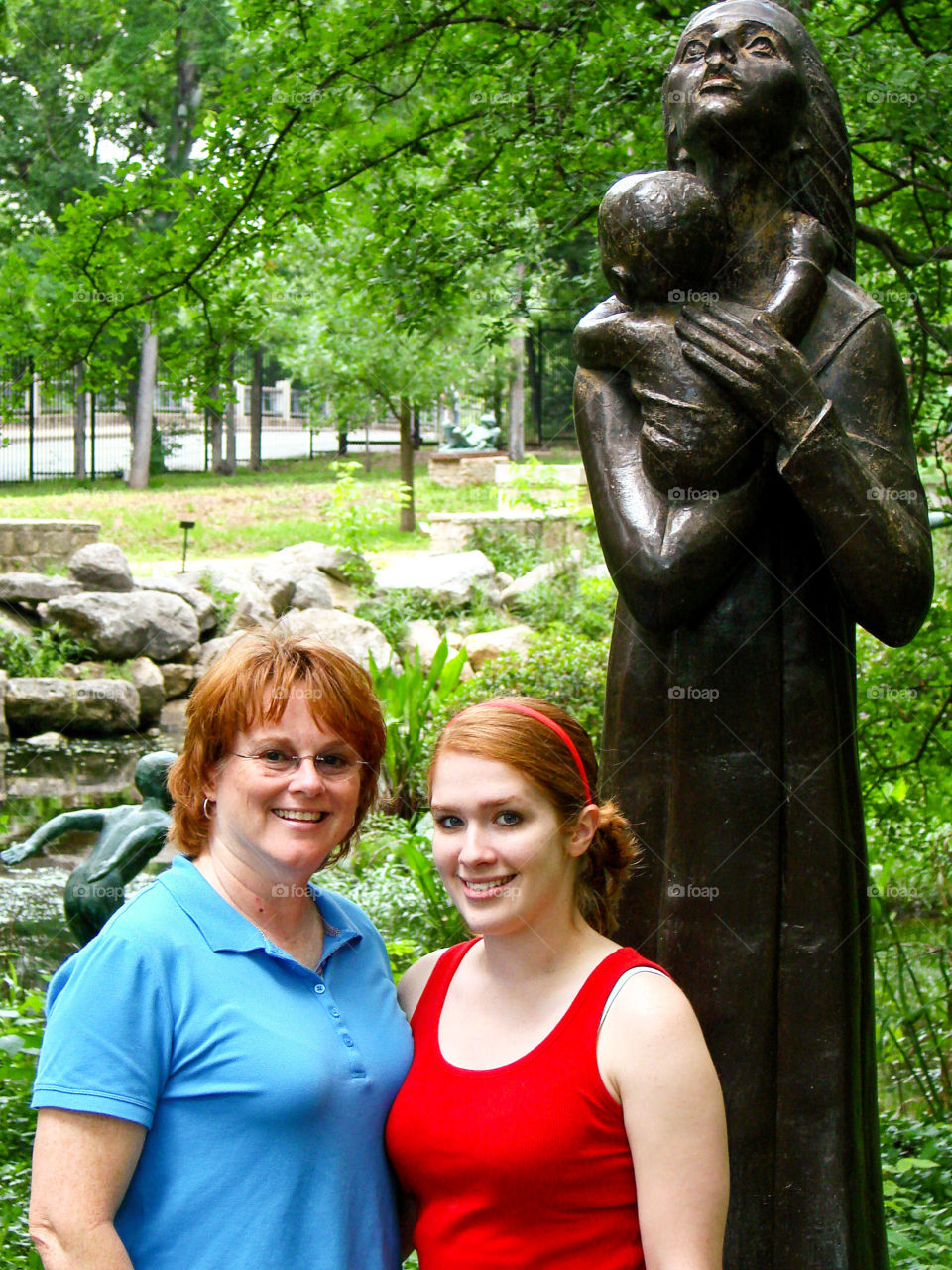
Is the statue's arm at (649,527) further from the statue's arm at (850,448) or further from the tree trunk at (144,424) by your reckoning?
the tree trunk at (144,424)

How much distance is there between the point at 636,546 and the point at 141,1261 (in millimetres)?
1348

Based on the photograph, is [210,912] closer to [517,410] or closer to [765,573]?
[765,573]

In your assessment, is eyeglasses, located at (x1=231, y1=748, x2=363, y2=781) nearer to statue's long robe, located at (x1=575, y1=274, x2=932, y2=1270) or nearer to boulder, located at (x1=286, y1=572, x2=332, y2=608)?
statue's long robe, located at (x1=575, y1=274, x2=932, y2=1270)

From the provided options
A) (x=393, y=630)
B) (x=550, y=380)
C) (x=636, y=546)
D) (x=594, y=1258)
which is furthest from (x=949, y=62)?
(x=550, y=380)

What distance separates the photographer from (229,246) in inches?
255

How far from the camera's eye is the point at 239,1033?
1.82 metres

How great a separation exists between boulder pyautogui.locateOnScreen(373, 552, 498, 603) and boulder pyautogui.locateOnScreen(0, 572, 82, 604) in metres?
3.56

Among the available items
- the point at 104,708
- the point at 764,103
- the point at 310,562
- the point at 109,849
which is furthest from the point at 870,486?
the point at 310,562

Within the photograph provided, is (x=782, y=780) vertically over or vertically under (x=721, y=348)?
under

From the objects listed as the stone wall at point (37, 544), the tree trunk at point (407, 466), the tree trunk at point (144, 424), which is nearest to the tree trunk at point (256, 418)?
the tree trunk at point (144, 424)

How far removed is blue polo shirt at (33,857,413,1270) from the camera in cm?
176

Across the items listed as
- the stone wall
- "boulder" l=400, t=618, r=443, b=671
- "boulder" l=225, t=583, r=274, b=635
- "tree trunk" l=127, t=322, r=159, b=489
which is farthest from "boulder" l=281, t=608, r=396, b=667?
"tree trunk" l=127, t=322, r=159, b=489

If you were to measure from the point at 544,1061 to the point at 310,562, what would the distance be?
14612mm

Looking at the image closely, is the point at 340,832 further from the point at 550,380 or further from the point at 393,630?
the point at 550,380
